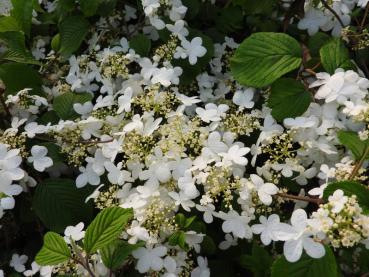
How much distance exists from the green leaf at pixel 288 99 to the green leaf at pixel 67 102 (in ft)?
1.74

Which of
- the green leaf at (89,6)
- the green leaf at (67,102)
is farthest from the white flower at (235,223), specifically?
the green leaf at (89,6)

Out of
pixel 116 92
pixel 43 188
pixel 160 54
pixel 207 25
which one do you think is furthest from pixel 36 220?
pixel 207 25

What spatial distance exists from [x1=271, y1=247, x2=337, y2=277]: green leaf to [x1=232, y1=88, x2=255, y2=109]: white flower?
18.0 inches

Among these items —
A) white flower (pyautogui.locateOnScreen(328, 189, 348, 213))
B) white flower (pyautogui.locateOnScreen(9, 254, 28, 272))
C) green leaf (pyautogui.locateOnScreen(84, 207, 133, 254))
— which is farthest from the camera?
white flower (pyautogui.locateOnScreen(9, 254, 28, 272))

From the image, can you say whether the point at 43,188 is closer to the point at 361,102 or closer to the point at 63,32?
the point at 63,32

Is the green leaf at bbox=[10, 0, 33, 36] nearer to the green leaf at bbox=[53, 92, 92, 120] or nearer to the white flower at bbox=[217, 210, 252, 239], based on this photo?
the green leaf at bbox=[53, 92, 92, 120]

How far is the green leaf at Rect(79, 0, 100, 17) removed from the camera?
149 cm

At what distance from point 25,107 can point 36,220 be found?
0.31 meters

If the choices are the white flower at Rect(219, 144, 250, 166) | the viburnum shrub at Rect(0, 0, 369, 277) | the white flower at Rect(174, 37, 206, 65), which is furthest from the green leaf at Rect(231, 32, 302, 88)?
the white flower at Rect(219, 144, 250, 166)

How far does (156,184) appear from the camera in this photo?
1088 mm

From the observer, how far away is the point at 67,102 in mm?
1417

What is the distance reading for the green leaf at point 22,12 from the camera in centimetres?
146

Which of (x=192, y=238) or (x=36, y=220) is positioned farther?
(x=36, y=220)

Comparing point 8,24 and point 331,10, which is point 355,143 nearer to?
point 331,10
